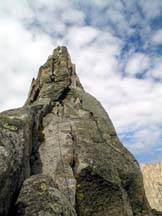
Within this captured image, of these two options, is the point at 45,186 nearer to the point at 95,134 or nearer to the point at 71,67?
the point at 95,134

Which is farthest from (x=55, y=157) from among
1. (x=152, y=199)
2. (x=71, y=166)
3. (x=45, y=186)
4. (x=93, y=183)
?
(x=152, y=199)

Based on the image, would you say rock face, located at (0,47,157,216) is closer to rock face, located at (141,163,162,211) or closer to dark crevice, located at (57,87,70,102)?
dark crevice, located at (57,87,70,102)

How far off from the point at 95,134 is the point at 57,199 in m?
15.5

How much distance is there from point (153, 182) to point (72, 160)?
3848 inches

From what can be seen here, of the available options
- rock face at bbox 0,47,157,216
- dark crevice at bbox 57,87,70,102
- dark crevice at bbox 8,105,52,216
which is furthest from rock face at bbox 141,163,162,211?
dark crevice at bbox 8,105,52,216

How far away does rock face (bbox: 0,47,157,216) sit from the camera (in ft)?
48.8

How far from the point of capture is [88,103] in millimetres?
35656

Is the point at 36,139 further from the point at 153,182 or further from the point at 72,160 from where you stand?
the point at 153,182

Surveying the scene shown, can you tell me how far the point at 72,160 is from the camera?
1024 inches

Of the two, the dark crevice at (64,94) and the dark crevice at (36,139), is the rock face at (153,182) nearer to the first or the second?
the dark crevice at (64,94)

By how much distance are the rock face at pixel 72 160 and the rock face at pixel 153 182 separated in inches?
3313

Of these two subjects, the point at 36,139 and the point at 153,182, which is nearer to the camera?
the point at 36,139

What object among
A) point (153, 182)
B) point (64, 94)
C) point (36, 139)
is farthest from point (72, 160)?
point (153, 182)

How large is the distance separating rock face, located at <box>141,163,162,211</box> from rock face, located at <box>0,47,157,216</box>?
84.1 m
